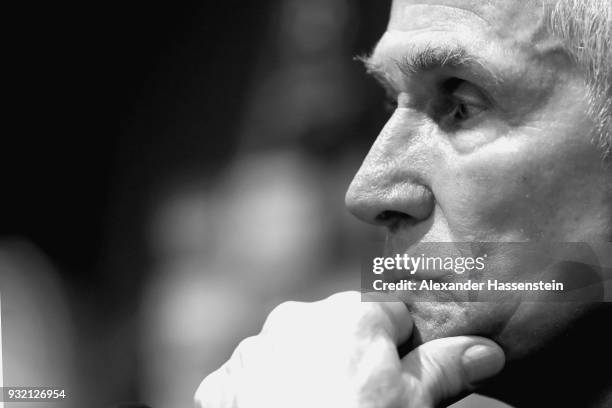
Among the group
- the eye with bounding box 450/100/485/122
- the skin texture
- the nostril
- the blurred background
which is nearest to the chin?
the skin texture

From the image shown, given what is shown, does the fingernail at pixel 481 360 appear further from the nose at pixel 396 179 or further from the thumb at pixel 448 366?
the nose at pixel 396 179

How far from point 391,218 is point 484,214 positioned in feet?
0.46

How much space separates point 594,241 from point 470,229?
0.49 ft

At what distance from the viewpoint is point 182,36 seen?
1.99m

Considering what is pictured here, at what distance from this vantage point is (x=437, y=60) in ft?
3.23

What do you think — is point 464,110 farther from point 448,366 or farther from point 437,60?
point 448,366

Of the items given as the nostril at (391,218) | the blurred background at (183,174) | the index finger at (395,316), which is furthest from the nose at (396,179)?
the blurred background at (183,174)

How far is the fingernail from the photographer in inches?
37.6

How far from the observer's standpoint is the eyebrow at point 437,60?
958mm

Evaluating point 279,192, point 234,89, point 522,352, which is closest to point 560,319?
point 522,352

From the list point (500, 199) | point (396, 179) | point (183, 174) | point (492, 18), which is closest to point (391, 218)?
point (396, 179)

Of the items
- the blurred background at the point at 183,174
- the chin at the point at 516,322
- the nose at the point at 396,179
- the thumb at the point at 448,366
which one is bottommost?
the thumb at the point at 448,366

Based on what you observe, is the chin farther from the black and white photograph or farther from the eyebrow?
the eyebrow

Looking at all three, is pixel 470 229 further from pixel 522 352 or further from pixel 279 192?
pixel 279 192
